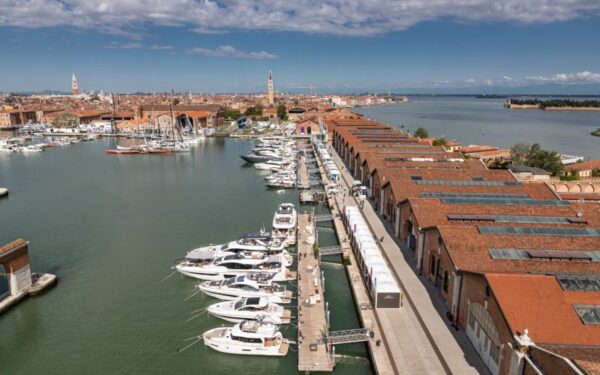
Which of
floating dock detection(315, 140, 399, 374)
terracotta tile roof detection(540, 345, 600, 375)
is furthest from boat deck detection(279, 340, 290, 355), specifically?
terracotta tile roof detection(540, 345, 600, 375)

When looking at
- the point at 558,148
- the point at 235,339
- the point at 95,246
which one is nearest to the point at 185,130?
the point at 95,246

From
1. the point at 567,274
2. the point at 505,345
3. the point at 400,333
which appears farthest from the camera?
the point at 400,333

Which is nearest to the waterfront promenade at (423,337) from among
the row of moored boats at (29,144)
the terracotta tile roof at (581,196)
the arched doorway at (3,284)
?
the arched doorway at (3,284)

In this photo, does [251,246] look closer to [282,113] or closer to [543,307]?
[543,307]

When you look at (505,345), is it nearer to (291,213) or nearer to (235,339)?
(235,339)

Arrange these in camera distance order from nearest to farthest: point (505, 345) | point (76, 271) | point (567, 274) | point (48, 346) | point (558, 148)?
1. point (505, 345)
2. point (567, 274)
3. point (48, 346)
4. point (76, 271)
5. point (558, 148)

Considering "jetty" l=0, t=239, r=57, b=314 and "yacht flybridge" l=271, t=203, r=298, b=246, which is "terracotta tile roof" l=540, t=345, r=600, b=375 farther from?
"jetty" l=0, t=239, r=57, b=314

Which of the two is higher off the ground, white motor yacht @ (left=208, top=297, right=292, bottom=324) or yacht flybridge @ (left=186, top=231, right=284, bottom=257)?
yacht flybridge @ (left=186, top=231, right=284, bottom=257)
